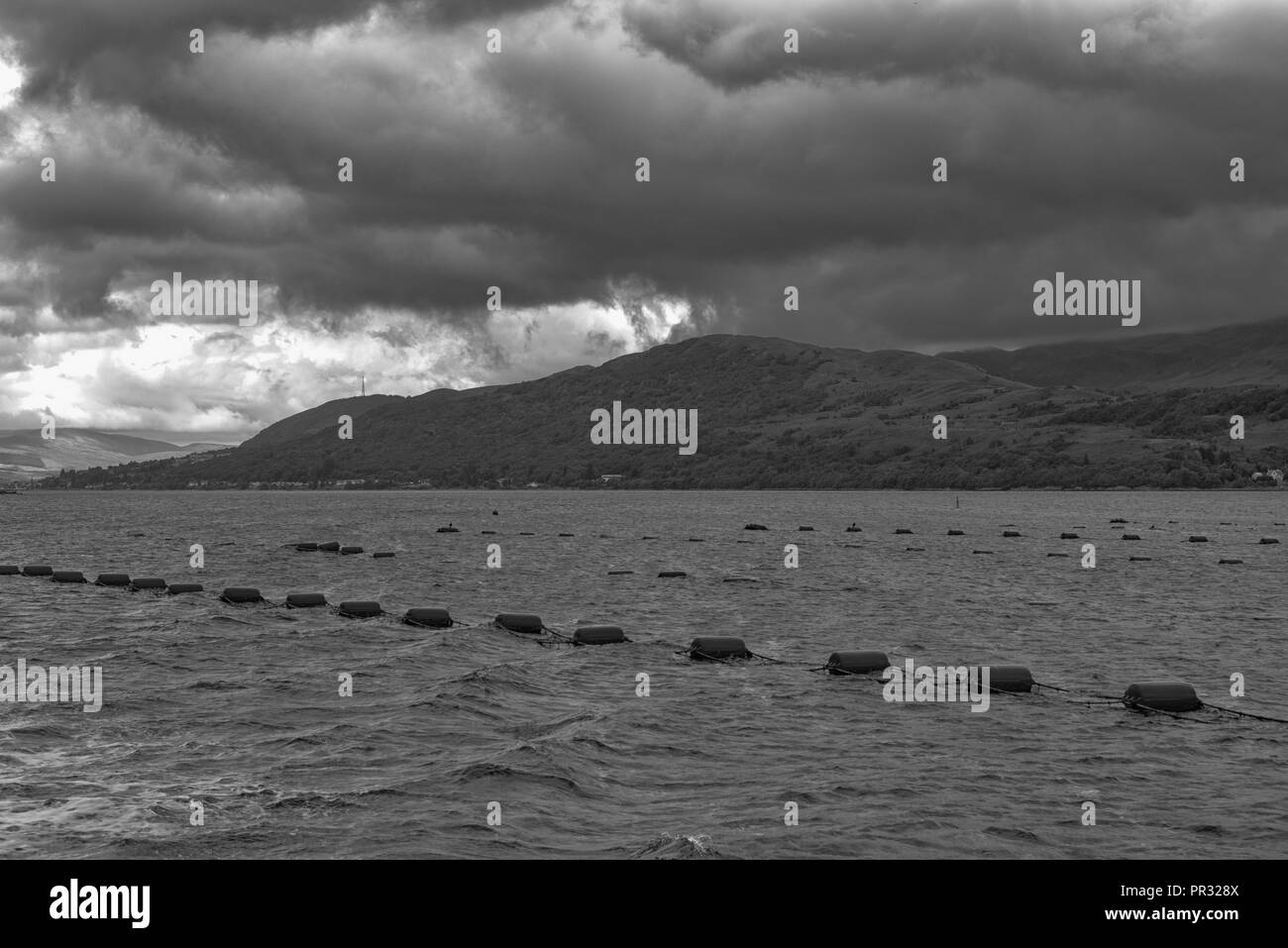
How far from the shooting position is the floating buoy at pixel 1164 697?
154 feet

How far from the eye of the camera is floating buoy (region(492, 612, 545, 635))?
72.0 metres

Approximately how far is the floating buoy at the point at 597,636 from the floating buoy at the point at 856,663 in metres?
14.3

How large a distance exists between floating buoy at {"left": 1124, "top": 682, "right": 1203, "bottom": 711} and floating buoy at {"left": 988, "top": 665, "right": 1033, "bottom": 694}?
471cm

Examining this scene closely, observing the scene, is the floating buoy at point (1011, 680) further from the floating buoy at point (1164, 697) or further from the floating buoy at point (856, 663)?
the floating buoy at point (856, 663)

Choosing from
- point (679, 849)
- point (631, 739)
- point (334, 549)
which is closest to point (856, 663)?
point (631, 739)

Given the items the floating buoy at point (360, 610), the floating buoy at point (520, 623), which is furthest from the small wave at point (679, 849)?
the floating buoy at point (360, 610)

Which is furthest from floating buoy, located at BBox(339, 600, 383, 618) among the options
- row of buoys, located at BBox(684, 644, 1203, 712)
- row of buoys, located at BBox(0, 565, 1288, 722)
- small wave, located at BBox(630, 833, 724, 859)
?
small wave, located at BBox(630, 833, 724, 859)

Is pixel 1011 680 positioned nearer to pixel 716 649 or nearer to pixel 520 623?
pixel 716 649

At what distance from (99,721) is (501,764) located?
17428 mm

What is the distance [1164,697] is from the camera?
154 ft

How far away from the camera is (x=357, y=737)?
41719 mm
